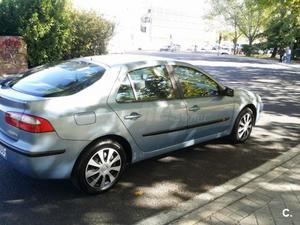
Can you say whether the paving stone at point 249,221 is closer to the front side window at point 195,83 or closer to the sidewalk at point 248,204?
the sidewalk at point 248,204

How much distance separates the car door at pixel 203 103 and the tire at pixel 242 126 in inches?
10.0

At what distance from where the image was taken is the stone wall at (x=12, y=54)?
13.2 meters

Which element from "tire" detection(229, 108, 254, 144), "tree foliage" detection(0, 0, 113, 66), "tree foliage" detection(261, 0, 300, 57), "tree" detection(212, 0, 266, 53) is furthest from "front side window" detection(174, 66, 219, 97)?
"tree" detection(212, 0, 266, 53)

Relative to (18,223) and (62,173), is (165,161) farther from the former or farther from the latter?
(18,223)

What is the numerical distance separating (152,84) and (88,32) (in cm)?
1167

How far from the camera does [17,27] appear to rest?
1364 centimetres

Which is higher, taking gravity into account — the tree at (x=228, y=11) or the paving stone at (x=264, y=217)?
the tree at (x=228, y=11)

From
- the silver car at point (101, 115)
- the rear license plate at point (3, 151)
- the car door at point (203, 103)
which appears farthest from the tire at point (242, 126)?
the rear license plate at point (3, 151)

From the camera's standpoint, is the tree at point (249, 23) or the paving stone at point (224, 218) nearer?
the paving stone at point (224, 218)

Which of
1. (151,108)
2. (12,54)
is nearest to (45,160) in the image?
(151,108)

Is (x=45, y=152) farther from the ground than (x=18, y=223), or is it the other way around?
(x=45, y=152)

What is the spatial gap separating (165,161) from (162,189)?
2.85 ft

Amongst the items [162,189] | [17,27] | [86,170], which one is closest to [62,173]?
[86,170]

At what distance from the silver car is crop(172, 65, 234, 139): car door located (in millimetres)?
15
